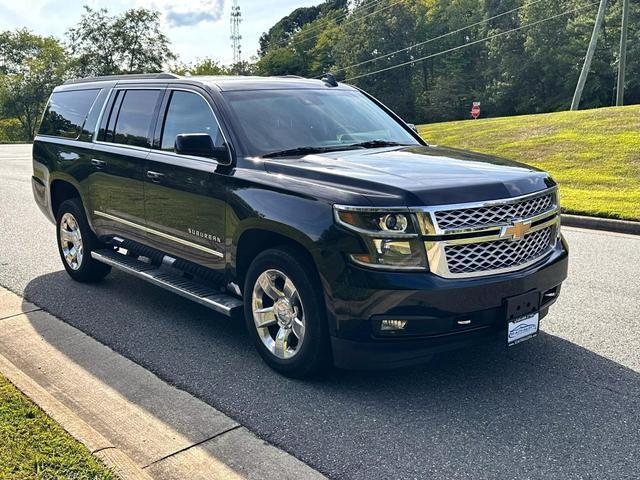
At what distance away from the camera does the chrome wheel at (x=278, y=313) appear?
4223 millimetres

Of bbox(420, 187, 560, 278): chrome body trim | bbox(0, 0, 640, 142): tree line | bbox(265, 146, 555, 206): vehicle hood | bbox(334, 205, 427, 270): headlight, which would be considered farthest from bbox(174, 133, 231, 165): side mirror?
bbox(0, 0, 640, 142): tree line

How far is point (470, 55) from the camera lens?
78.1 metres

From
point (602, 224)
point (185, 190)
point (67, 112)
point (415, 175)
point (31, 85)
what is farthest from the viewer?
point (31, 85)

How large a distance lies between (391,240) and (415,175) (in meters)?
0.54

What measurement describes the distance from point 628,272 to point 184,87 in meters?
4.86

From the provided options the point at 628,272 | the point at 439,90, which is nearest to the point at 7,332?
the point at 628,272

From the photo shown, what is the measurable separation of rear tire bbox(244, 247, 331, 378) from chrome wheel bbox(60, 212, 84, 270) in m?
2.94

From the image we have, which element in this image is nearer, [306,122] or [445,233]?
[445,233]

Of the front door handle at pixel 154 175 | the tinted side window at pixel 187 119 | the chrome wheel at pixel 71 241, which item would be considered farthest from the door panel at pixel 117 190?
the chrome wheel at pixel 71 241

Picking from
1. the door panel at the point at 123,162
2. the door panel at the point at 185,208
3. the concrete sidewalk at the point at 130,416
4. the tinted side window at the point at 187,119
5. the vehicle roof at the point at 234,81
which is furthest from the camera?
the door panel at the point at 123,162

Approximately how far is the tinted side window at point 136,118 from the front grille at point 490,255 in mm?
2983

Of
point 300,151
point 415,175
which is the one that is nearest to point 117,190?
point 300,151

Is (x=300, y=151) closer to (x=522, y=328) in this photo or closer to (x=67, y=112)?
(x=522, y=328)

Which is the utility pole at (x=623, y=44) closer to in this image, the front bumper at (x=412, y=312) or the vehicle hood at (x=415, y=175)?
the vehicle hood at (x=415, y=175)
